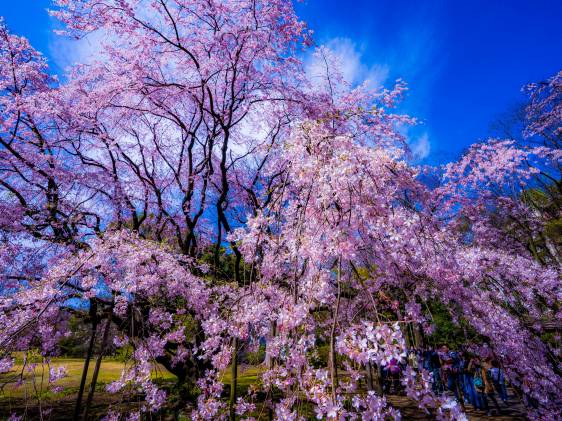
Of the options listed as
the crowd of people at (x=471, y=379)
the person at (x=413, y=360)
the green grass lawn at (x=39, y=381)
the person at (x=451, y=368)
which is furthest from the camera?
the person at (x=451, y=368)

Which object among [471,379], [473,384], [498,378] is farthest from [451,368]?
[498,378]

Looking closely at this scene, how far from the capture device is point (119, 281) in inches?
192

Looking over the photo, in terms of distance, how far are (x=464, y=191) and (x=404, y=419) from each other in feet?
23.4

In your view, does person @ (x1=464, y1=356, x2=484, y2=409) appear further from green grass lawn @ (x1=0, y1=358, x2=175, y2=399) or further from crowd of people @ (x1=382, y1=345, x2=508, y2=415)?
green grass lawn @ (x1=0, y1=358, x2=175, y2=399)

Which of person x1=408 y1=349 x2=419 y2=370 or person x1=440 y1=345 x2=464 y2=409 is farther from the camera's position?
person x1=440 y1=345 x2=464 y2=409

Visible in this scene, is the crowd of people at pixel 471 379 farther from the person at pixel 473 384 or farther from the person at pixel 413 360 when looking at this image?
the person at pixel 413 360

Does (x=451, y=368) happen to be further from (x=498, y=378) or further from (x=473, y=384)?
(x=498, y=378)

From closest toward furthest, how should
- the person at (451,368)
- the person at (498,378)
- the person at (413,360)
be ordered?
the person at (413,360) → the person at (498,378) → the person at (451,368)

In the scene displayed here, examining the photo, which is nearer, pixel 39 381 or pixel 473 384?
pixel 473 384

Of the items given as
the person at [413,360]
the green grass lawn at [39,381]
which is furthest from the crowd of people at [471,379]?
the green grass lawn at [39,381]

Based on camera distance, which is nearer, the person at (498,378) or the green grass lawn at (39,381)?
the green grass lawn at (39,381)

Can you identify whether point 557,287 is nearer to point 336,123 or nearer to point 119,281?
point 336,123

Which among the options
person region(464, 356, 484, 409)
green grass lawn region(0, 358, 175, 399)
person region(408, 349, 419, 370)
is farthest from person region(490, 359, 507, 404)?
green grass lawn region(0, 358, 175, 399)

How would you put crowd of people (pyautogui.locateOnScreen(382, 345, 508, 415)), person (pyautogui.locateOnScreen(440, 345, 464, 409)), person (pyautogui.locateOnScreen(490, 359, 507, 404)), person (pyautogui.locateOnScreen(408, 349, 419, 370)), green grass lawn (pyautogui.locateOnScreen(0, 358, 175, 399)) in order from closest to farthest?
person (pyautogui.locateOnScreen(408, 349, 419, 370)) → green grass lawn (pyautogui.locateOnScreen(0, 358, 175, 399)) → person (pyautogui.locateOnScreen(490, 359, 507, 404)) → crowd of people (pyautogui.locateOnScreen(382, 345, 508, 415)) → person (pyautogui.locateOnScreen(440, 345, 464, 409))
